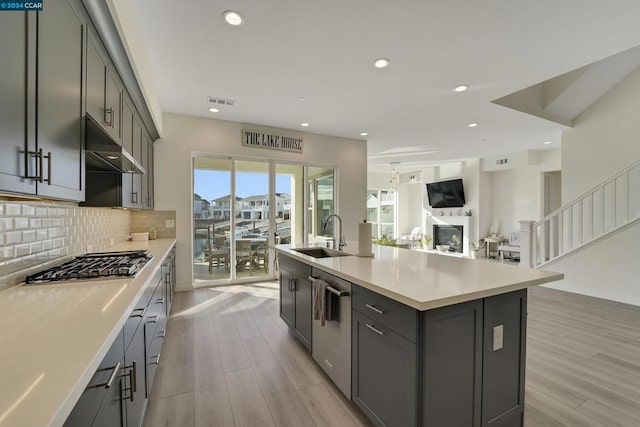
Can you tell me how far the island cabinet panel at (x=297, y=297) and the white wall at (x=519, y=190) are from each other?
7.49 metres

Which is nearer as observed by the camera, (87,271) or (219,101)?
(87,271)

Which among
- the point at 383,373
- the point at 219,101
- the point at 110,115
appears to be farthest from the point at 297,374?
the point at 219,101

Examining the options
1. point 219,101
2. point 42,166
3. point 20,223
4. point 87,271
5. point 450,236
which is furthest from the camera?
point 450,236

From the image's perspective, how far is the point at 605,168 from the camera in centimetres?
442

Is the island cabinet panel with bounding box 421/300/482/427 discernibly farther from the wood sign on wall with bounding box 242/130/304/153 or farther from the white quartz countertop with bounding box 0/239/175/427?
the wood sign on wall with bounding box 242/130/304/153

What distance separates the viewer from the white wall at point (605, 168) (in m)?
4.05

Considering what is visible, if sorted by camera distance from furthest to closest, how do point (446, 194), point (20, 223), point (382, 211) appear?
point (382, 211)
point (446, 194)
point (20, 223)

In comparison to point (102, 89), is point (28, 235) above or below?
below

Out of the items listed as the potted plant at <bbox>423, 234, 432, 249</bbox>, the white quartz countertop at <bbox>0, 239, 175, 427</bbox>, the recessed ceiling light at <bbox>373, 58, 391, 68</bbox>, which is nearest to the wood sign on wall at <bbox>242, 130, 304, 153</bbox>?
the recessed ceiling light at <bbox>373, 58, 391, 68</bbox>

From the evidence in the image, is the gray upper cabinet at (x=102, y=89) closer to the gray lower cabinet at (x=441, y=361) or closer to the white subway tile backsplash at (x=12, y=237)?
the white subway tile backsplash at (x=12, y=237)

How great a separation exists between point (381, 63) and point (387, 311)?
8.56 feet

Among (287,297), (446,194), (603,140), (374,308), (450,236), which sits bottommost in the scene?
(287,297)

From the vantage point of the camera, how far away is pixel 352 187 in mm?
5918

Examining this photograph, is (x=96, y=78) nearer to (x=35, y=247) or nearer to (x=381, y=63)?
(x=35, y=247)
